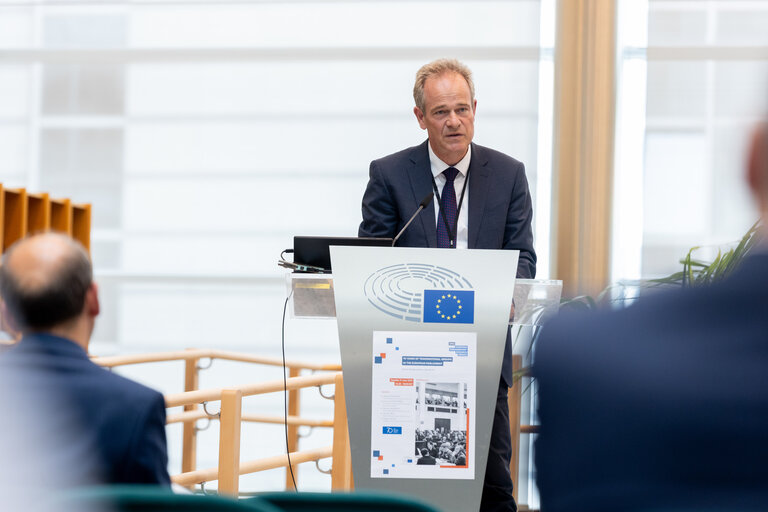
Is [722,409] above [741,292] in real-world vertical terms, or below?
below

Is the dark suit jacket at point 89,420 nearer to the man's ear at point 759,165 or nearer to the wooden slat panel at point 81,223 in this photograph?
the man's ear at point 759,165

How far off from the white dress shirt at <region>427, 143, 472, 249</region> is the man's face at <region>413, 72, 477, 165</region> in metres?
0.02

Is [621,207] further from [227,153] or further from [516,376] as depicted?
[227,153]

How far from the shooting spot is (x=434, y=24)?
19.7 feet

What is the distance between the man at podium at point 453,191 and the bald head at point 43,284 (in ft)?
4.62

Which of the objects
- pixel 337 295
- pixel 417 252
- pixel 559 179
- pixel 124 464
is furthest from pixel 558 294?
pixel 559 179

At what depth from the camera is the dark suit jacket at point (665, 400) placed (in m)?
0.99

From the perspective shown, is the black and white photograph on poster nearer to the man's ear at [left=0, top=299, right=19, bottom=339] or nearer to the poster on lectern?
the poster on lectern

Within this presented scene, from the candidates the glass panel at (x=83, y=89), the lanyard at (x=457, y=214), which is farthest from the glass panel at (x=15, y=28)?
the lanyard at (x=457, y=214)

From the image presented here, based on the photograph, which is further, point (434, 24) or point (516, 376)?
point (434, 24)

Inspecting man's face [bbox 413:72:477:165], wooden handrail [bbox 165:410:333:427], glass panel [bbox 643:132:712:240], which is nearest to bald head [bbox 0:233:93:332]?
man's face [bbox 413:72:477:165]

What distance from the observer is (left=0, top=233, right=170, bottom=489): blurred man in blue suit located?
1.45 meters

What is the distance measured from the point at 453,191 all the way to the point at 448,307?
747 mm

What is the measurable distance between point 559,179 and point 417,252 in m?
3.47
